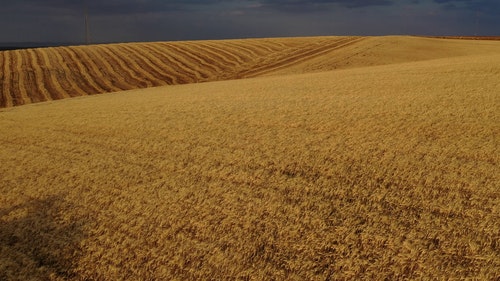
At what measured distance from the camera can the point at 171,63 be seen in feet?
100

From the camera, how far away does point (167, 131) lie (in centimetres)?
777

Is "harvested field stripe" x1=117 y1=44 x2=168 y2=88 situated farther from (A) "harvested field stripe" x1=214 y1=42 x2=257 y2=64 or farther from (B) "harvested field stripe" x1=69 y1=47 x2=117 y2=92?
(A) "harvested field stripe" x1=214 y1=42 x2=257 y2=64

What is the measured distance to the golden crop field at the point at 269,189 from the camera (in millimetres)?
3629

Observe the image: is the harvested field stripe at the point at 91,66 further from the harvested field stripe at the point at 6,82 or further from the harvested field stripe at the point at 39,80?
the harvested field stripe at the point at 6,82

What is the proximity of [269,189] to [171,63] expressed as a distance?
27.2 m

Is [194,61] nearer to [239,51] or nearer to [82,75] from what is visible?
[239,51]

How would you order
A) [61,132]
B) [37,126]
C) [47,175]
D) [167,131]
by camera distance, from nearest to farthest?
A: [47,175] → [167,131] → [61,132] → [37,126]

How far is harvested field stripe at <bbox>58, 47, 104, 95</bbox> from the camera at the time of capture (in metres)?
24.0

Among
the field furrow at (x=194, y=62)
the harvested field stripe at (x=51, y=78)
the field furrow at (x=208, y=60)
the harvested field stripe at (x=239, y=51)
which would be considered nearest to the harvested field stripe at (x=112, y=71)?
the harvested field stripe at (x=51, y=78)

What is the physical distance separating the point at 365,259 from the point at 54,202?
13.3 feet

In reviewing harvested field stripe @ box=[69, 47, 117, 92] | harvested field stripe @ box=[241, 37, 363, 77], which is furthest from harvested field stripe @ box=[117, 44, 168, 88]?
harvested field stripe @ box=[241, 37, 363, 77]

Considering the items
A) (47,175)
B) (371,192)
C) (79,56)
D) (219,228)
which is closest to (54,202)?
(47,175)

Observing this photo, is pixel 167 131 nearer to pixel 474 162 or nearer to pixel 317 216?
pixel 317 216

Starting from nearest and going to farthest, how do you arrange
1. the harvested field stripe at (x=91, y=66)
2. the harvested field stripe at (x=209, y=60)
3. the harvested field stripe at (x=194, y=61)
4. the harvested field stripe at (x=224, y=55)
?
1. the harvested field stripe at (x=91, y=66)
2. the harvested field stripe at (x=194, y=61)
3. the harvested field stripe at (x=209, y=60)
4. the harvested field stripe at (x=224, y=55)
